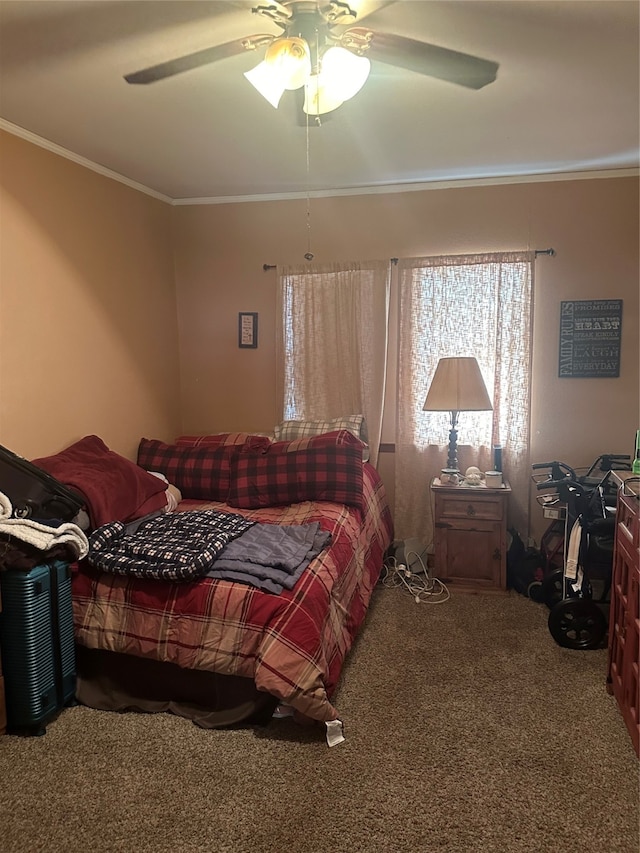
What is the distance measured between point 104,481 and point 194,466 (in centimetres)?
81

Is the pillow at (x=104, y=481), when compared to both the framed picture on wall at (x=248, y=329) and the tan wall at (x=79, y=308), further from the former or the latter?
the framed picture on wall at (x=248, y=329)

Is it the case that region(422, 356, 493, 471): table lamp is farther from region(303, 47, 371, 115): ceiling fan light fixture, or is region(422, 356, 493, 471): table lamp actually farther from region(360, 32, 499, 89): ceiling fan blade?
region(303, 47, 371, 115): ceiling fan light fixture

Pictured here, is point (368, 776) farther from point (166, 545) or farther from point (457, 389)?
point (457, 389)

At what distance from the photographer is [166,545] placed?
2438mm

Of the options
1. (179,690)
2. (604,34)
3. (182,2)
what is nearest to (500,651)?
(179,690)

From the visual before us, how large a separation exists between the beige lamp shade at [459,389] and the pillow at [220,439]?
109 centimetres

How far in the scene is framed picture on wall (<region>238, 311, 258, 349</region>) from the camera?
4086mm

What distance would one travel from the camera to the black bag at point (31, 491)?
2393 millimetres

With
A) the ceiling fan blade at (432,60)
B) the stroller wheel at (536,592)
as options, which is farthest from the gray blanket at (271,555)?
the ceiling fan blade at (432,60)

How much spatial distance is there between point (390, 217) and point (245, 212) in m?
1.00

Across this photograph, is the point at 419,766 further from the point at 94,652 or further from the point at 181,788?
A: the point at 94,652

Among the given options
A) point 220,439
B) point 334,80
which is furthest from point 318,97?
point 220,439

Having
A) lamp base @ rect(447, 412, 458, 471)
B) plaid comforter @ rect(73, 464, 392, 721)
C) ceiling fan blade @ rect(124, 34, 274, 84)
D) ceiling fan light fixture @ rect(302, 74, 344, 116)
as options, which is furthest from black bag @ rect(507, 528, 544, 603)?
ceiling fan blade @ rect(124, 34, 274, 84)

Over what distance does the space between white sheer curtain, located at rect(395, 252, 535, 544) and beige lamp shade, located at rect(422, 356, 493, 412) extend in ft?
0.75
